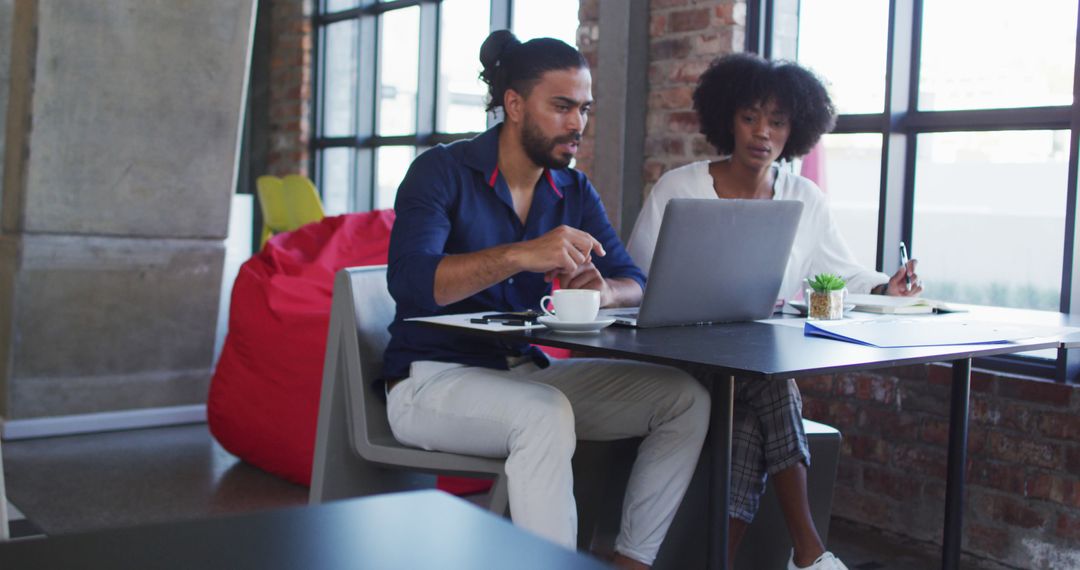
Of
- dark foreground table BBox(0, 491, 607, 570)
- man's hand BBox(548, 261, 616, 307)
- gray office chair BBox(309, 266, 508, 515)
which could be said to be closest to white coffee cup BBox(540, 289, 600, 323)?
man's hand BBox(548, 261, 616, 307)

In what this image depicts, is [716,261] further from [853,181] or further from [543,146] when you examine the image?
[853,181]

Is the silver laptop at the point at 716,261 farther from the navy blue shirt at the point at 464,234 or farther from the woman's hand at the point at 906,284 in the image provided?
the woman's hand at the point at 906,284

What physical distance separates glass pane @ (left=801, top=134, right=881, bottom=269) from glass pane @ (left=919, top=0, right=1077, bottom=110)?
0.79 feet

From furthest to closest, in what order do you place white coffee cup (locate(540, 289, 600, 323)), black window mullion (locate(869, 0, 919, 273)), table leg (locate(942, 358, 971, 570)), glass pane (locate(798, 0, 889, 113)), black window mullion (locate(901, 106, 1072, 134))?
1. glass pane (locate(798, 0, 889, 113))
2. black window mullion (locate(869, 0, 919, 273))
3. black window mullion (locate(901, 106, 1072, 134))
4. table leg (locate(942, 358, 971, 570))
5. white coffee cup (locate(540, 289, 600, 323))

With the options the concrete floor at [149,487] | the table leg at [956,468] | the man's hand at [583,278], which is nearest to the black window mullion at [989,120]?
the table leg at [956,468]

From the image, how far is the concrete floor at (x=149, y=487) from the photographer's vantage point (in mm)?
3070

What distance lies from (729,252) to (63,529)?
2.02 metres

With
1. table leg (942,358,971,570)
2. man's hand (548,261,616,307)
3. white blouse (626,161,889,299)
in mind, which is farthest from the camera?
white blouse (626,161,889,299)

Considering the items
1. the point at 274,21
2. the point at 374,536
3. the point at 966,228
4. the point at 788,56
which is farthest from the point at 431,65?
the point at 374,536

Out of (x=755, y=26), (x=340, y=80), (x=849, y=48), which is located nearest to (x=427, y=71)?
(x=340, y=80)

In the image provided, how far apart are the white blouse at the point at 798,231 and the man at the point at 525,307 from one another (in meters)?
0.25

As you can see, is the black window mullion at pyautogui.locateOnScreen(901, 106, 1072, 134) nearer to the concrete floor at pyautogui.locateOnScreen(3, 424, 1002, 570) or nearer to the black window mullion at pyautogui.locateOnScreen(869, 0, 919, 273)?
the black window mullion at pyautogui.locateOnScreen(869, 0, 919, 273)

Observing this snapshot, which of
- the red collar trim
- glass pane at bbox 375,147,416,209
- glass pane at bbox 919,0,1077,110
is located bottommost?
the red collar trim

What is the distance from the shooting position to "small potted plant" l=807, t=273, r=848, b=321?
7.14 ft
